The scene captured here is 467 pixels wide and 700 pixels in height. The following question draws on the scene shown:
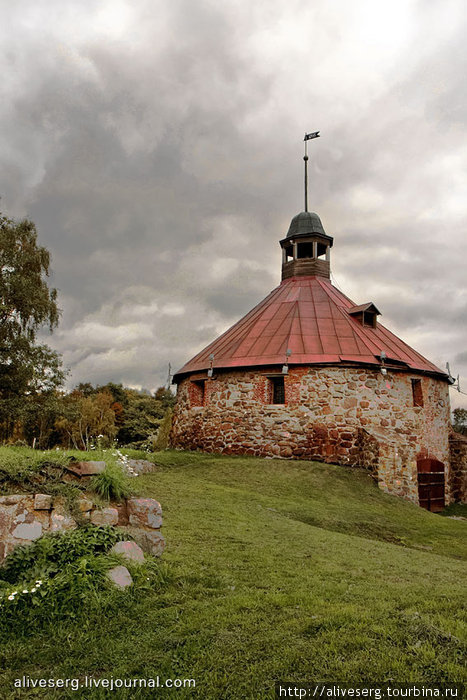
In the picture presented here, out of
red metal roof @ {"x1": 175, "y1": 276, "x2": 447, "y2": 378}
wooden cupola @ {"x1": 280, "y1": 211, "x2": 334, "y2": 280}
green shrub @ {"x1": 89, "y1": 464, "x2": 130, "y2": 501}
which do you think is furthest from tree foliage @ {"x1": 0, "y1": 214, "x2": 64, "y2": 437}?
green shrub @ {"x1": 89, "y1": 464, "x2": 130, "y2": 501}

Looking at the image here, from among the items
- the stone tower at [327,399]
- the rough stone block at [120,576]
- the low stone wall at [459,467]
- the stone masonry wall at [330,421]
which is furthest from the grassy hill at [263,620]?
the low stone wall at [459,467]

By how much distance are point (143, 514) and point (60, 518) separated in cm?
109

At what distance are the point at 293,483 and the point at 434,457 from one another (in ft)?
22.8

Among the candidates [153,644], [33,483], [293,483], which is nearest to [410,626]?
[153,644]

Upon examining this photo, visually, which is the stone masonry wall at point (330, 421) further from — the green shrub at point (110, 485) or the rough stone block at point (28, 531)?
the rough stone block at point (28, 531)

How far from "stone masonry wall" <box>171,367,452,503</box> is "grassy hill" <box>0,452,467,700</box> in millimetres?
7323

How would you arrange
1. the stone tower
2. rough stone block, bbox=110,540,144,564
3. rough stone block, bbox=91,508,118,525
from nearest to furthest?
rough stone block, bbox=110,540,144,564
rough stone block, bbox=91,508,118,525
the stone tower

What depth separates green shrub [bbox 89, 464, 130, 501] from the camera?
6043 mm

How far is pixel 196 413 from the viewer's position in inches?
723

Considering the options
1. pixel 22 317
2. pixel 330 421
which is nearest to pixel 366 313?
pixel 330 421

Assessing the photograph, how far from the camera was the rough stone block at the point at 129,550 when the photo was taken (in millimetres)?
5410

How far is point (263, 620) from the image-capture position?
4.35 meters

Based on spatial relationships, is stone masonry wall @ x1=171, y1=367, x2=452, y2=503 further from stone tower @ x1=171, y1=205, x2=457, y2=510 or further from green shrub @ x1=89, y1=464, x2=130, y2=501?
green shrub @ x1=89, y1=464, x2=130, y2=501

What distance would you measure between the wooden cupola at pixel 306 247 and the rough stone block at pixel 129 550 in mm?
18278
